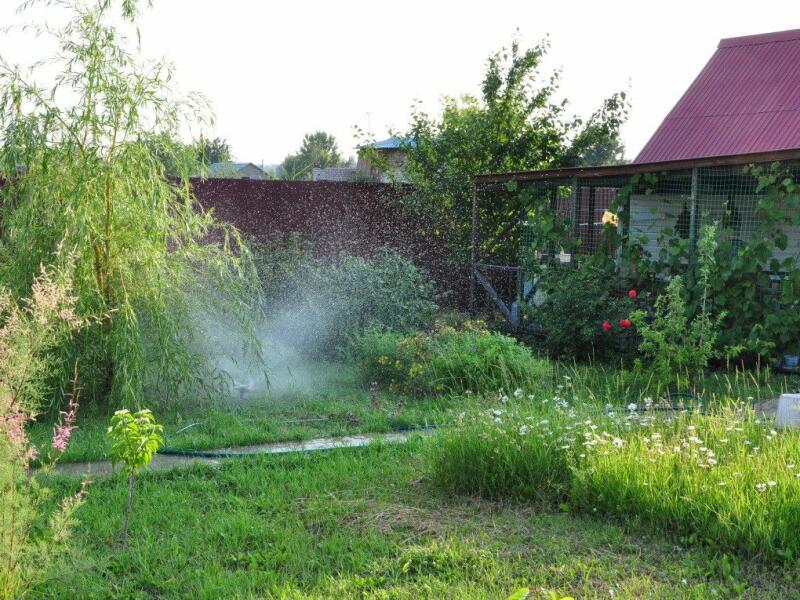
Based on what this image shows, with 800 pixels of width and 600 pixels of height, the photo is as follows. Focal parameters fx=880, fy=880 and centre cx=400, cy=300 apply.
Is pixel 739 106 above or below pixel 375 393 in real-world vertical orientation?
above

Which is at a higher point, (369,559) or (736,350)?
(736,350)

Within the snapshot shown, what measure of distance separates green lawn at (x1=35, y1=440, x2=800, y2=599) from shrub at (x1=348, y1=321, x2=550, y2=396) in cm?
259

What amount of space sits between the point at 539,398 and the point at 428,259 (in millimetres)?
6572

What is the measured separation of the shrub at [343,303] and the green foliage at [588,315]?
1443mm

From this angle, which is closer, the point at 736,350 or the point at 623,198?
the point at 736,350

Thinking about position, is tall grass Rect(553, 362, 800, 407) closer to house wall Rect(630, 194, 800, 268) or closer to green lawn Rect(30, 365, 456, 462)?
green lawn Rect(30, 365, 456, 462)

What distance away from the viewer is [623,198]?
34.4 ft

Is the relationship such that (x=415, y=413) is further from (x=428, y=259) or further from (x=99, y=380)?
(x=428, y=259)

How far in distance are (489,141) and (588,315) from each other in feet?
14.6

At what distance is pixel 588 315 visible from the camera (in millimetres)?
9797

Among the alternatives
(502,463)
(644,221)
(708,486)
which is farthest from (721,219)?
(708,486)

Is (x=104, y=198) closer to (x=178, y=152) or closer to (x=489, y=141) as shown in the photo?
(x=178, y=152)

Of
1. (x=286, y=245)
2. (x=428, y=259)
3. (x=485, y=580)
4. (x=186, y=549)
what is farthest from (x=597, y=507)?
(x=428, y=259)

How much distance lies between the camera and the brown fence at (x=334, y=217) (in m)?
12.5
